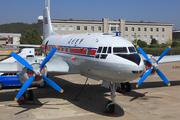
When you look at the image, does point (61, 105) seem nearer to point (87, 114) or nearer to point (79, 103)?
point (79, 103)

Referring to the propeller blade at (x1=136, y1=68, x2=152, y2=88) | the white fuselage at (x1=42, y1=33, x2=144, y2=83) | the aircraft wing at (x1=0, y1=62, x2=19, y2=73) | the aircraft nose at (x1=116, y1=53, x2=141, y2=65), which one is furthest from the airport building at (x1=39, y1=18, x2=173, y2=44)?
the aircraft nose at (x1=116, y1=53, x2=141, y2=65)

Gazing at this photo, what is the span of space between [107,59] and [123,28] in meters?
78.8

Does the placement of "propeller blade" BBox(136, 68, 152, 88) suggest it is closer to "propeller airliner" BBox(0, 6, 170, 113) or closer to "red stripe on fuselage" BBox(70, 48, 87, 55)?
"propeller airliner" BBox(0, 6, 170, 113)

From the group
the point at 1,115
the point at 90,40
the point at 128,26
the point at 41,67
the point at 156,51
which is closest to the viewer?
the point at 1,115

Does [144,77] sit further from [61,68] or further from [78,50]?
[61,68]

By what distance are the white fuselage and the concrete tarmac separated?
2.15m

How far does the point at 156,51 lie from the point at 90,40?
126ft

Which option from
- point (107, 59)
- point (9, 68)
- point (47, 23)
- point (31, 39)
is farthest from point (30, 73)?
point (31, 39)

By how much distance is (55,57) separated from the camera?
19531 mm

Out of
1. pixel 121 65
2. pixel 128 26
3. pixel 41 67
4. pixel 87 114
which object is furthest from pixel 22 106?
pixel 128 26

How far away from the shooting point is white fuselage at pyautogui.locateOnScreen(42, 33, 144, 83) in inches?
445

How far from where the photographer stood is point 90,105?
14047mm

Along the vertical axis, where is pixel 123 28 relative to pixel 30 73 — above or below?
above

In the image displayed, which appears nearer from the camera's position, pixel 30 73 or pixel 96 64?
pixel 96 64
